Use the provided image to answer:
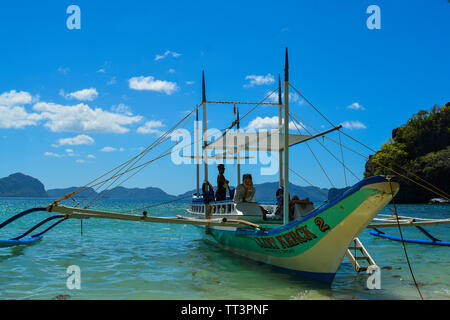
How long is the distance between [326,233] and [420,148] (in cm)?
8658

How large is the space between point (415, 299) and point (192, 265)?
21.3 feet

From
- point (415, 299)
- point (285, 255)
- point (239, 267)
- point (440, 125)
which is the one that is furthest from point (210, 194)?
point (440, 125)

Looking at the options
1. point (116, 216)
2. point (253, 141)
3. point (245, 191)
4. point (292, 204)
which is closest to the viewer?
point (116, 216)

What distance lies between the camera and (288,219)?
33.6ft

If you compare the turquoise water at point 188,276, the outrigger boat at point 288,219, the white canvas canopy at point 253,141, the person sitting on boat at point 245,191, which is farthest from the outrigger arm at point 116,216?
the white canvas canopy at point 253,141

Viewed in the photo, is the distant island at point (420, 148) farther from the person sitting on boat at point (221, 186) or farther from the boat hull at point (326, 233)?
the boat hull at point (326, 233)

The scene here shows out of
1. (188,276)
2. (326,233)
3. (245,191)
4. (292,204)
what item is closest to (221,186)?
(245,191)

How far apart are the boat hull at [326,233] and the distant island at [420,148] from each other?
2893 inches

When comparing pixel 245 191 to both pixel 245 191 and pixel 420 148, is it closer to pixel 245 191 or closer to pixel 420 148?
pixel 245 191

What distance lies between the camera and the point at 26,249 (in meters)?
14.6

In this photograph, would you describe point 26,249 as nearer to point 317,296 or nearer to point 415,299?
point 317,296

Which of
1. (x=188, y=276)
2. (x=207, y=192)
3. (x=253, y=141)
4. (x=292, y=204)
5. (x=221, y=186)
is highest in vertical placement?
(x=253, y=141)

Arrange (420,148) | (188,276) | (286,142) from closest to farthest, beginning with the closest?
1. (286,142)
2. (188,276)
3. (420,148)
